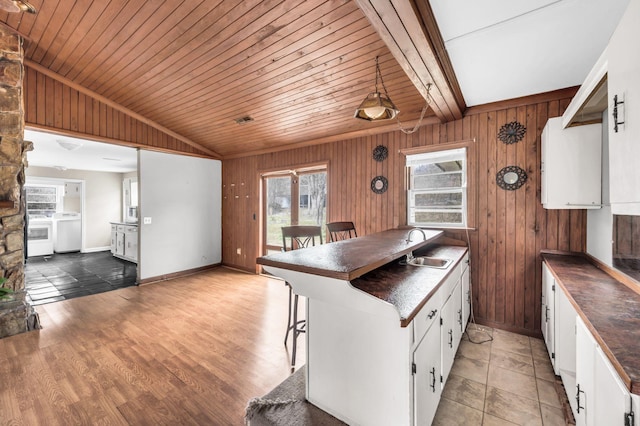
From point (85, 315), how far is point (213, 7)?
377cm

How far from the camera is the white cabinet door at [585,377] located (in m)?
1.24

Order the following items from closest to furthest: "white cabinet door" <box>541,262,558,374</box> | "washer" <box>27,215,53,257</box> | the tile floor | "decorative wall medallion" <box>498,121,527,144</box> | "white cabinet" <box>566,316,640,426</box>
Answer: "white cabinet" <box>566,316,640,426</box> < the tile floor < "white cabinet door" <box>541,262,558,374</box> < "decorative wall medallion" <box>498,121,527,144</box> < "washer" <box>27,215,53,257</box>

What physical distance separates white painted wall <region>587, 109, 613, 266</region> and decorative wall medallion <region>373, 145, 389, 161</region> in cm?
214

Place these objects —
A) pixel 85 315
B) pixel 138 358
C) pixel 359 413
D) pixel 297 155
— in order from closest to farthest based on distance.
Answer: pixel 359 413, pixel 138 358, pixel 85 315, pixel 297 155

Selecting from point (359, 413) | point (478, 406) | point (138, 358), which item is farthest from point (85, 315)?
point (478, 406)

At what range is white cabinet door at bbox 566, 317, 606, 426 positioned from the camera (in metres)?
1.24

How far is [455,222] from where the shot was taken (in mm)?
3424

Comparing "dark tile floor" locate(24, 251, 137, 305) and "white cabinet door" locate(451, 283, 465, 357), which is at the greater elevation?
"white cabinet door" locate(451, 283, 465, 357)

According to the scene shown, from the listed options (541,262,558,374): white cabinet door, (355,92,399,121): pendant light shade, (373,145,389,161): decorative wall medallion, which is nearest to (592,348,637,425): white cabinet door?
(541,262,558,374): white cabinet door

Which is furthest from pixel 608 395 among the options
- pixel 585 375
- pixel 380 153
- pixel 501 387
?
pixel 380 153

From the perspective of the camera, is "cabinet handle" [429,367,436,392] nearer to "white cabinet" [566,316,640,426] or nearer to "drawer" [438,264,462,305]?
"drawer" [438,264,462,305]

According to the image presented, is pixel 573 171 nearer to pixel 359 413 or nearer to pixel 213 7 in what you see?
pixel 359 413

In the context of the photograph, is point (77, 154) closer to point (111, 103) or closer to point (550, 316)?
point (111, 103)

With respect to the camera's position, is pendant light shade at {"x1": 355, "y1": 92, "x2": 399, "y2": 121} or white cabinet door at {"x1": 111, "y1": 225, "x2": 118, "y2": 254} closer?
pendant light shade at {"x1": 355, "y1": 92, "x2": 399, "y2": 121}
